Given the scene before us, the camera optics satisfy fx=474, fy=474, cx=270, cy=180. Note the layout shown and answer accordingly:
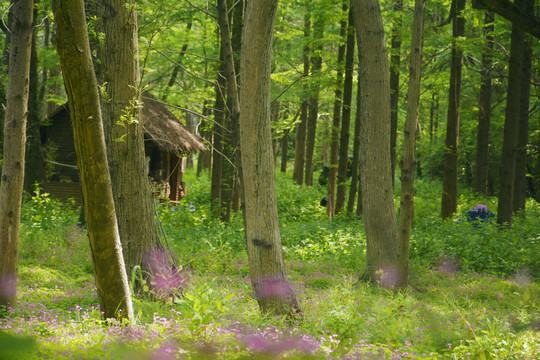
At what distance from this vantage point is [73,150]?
18.7 m

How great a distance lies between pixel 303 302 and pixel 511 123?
376 inches

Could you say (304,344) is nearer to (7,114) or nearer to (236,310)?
(236,310)

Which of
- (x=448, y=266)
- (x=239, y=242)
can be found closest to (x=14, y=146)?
(x=239, y=242)

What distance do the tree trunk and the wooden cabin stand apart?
10.9 meters

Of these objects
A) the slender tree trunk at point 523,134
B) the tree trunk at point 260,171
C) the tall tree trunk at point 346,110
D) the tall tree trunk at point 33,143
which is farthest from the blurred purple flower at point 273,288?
the slender tree trunk at point 523,134

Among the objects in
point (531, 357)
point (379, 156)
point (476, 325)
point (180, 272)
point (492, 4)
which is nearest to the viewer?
point (531, 357)

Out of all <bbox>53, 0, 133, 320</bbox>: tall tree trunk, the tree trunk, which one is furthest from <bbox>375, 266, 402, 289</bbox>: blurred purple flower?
<bbox>53, 0, 133, 320</bbox>: tall tree trunk

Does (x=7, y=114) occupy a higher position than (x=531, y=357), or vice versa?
(x=7, y=114)

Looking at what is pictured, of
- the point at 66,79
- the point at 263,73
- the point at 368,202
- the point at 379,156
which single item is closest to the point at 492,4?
the point at 379,156

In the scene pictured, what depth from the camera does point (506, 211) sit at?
12.5m

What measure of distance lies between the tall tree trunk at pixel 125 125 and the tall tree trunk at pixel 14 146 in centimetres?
90

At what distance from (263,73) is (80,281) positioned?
464 cm

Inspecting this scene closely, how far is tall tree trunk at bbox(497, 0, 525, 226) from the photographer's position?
41.1ft

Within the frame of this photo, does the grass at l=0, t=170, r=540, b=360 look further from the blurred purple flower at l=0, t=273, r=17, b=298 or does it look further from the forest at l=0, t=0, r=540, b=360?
the blurred purple flower at l=0, t=273, r=17, b=298
